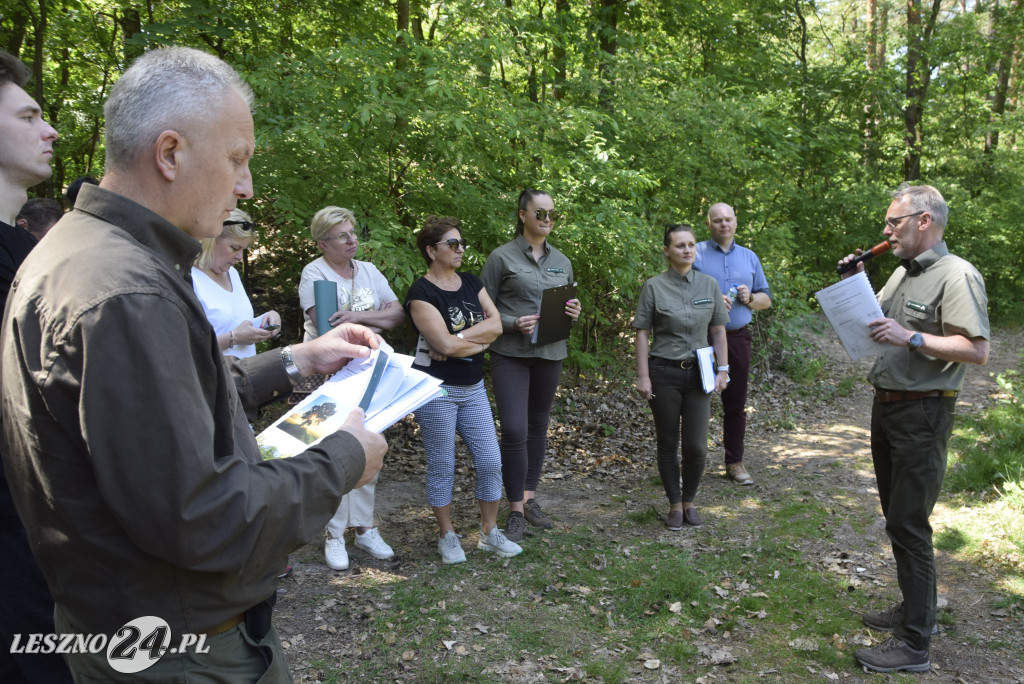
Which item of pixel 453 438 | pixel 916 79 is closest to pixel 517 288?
pixel 453 438

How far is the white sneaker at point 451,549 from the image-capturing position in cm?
→ 489

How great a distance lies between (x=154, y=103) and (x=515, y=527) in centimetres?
434

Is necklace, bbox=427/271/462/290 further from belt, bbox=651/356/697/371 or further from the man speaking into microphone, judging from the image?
the man speaking into microphone

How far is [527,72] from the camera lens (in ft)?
26.6

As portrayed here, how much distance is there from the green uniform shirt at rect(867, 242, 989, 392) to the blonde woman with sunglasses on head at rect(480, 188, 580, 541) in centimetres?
224

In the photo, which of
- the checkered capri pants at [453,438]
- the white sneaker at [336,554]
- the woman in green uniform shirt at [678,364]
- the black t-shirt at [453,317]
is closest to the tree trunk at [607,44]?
the woman in green uniform shirt at [678,364]

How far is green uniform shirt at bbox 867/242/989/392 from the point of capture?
11.9ft

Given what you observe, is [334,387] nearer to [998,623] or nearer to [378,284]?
[378,284]

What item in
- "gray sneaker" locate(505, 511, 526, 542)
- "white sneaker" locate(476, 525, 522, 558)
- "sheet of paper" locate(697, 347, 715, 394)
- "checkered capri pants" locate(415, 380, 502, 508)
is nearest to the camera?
"checkered capri pants" locate(415, 380, 502, 508)

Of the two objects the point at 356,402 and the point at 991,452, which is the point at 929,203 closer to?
the point at 356,402

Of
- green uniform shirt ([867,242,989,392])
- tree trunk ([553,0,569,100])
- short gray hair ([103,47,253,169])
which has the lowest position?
green uniform shirt ([867,242,989,392])

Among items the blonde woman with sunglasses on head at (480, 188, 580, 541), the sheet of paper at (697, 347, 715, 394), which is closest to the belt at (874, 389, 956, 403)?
the sheet of paper at (697, 347, 715, 394)

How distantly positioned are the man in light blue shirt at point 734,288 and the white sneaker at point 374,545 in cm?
331

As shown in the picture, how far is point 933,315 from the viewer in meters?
3.77
